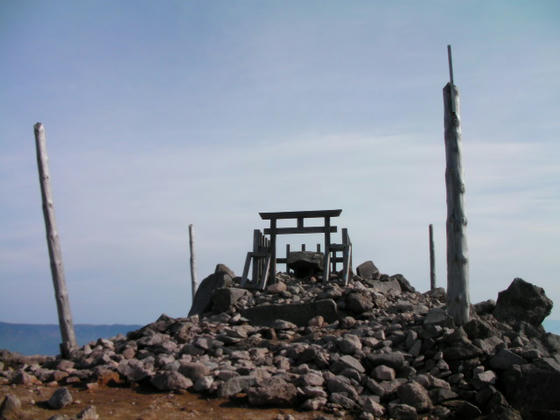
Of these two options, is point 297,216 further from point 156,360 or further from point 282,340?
point 156,360

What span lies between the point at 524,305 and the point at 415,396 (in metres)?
4.89

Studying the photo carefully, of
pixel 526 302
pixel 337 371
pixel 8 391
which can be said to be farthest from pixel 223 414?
pixel 526 302

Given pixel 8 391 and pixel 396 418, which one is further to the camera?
pixel 8 391

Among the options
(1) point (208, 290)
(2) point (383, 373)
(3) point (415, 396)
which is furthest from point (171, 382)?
(1) point (208, 290)

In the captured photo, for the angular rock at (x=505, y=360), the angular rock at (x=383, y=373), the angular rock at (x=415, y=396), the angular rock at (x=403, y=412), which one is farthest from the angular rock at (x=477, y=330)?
the angular rock at (x=403, y=412)

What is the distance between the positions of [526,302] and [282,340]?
16.6 ft

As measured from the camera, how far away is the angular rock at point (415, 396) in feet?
29.1

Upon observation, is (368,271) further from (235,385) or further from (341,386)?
(235,385)

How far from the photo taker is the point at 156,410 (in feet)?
28.1

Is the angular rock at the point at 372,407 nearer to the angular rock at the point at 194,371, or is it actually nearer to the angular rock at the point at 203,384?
the angular rock at the point at 203,384

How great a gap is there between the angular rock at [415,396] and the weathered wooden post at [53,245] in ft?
22.3

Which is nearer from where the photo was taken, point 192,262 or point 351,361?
point 351,361

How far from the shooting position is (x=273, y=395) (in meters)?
8.80

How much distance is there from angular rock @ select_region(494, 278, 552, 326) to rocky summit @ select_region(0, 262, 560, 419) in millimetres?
20
